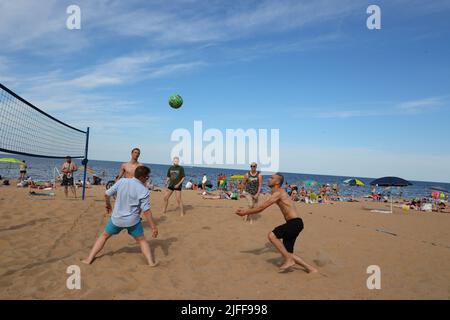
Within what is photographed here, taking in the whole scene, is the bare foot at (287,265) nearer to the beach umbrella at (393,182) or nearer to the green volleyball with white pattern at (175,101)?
the green volleyball with white pattern at (175,101)

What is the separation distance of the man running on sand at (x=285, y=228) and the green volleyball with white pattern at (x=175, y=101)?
227 inches

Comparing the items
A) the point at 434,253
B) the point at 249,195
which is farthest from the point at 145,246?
the point at 434,253

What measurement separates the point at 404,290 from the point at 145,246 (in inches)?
151

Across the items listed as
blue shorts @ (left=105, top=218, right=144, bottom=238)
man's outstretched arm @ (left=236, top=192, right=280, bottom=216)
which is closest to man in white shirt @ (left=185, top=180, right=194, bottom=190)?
blue shorts @ (left=105, top=218, right=144, bottom=238)

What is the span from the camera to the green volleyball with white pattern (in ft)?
32.2

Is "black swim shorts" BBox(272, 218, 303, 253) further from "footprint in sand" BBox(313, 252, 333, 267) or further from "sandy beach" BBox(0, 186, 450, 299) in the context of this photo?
"footprint in sand" BBox(313, 252, 333, 267)

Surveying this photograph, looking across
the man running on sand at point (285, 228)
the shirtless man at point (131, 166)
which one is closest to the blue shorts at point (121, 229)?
the man running on sand at point (285, 228)

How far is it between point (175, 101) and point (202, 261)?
5841 millimetres

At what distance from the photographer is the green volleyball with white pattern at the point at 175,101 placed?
9812 mm

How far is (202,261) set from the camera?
212 inches

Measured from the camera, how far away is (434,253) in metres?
6.72

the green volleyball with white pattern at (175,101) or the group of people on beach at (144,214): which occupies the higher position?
the green volleyball with white pattern at (175,101)

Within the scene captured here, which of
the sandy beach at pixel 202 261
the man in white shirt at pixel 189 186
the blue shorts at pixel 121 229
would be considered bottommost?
the sandy beach at pixel 202 261
